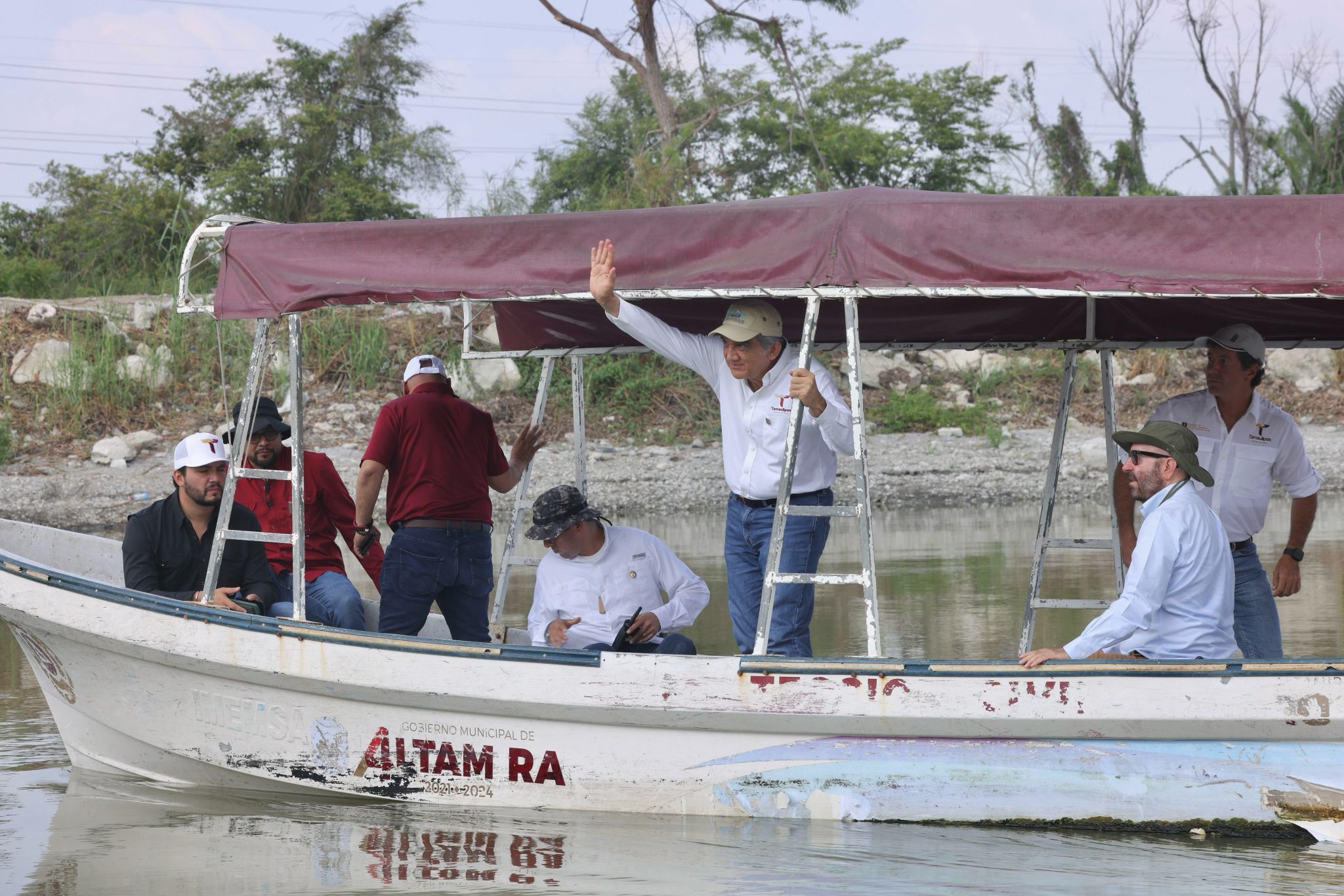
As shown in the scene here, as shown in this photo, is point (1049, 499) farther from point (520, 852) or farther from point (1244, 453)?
point (520, 852)

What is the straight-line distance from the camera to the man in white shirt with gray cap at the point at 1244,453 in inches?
199

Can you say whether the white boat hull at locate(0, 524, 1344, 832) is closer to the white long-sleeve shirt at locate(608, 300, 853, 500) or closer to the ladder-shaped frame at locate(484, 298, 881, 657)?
the ladder-shaped frame at locate(484, 298, 881, 657)

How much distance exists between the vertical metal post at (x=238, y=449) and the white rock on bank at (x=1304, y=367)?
17631mm

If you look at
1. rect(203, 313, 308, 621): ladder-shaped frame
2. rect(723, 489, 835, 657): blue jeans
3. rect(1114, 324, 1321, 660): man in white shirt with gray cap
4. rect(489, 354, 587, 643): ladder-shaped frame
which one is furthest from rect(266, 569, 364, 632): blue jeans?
rect(1114, 324, 1321, 660): man in white shirt with gray cap

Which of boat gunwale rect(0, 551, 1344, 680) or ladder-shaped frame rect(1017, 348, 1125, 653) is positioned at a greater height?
ladder-shaped frame rect(1017, 348, 1125, 653)

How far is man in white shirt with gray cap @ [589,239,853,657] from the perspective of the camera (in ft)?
15.4

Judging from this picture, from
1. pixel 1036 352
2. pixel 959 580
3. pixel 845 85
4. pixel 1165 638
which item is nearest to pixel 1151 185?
pixel 845 85

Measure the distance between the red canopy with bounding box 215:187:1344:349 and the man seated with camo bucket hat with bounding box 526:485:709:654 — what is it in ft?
3.26

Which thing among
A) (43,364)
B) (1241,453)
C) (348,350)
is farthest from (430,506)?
(43,364)

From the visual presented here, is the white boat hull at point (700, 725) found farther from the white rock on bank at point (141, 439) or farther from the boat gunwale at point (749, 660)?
the white rock on bank at point (141, 439)

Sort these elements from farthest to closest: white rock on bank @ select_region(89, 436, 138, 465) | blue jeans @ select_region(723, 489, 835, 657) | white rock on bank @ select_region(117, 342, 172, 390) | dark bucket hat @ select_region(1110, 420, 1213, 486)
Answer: white rock on bank @ select_region(117, 342, 172, 390)
white rock on bank @ select_region(89, 436, 138, 465)
blue jeans @ select_region(723, 489, 835, 657)
dark bucket hat @ select_region(1110, 420, 1213, 486)

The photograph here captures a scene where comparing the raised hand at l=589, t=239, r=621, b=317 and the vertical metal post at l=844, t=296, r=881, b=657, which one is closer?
the vertical metal post at l=844, t=296, r=881, b=657

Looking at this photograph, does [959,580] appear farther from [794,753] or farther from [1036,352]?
[1036,352]

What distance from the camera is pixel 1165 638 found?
13.6 feet
